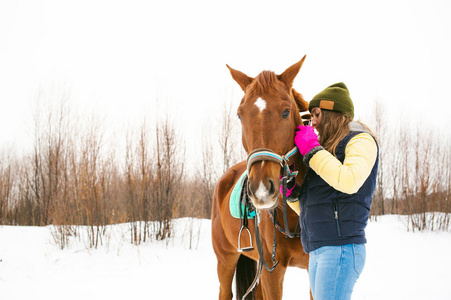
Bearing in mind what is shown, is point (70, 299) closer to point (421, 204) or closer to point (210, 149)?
point (210, 149)

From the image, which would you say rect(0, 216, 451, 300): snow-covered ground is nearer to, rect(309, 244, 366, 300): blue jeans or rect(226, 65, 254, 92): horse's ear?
rect(309, 244, 366, 300): blue jeans

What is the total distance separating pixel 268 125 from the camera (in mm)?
1776

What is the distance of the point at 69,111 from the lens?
1080cm

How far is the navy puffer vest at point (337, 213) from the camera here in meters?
1.55

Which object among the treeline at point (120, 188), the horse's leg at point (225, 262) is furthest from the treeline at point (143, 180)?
the horse's leg at point (225, 262)

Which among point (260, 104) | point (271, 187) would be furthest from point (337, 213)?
point (260, 104)

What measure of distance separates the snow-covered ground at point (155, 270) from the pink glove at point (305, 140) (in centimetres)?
450

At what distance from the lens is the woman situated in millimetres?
1514

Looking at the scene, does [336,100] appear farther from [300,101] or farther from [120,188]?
[120,188]

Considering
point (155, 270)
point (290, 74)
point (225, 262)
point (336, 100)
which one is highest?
point (290, 74)

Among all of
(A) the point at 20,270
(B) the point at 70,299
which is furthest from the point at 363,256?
(A) the point at 20,270

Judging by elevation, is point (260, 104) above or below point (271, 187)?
above

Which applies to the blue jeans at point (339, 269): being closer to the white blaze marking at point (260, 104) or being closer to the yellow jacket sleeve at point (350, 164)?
the yellow jacket sleeve at point (350, 164)

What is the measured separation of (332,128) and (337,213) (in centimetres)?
53
